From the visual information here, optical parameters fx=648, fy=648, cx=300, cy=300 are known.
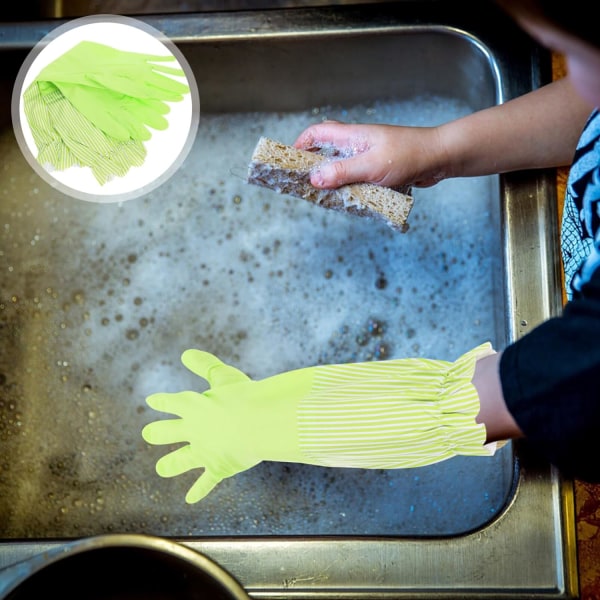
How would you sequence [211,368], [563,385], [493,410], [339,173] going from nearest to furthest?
1. [563,385]
2. [493,410]
3. [339,173]
4. [211,368]

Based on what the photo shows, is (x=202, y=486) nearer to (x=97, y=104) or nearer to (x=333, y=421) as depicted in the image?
(x=333, y=421)

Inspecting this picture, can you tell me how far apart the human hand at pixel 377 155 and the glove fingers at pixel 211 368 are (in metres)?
0.29

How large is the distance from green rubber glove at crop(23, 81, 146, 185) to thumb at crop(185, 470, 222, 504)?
0.44 m

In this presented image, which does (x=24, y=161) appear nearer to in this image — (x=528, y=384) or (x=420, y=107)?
(x=420, y=107)

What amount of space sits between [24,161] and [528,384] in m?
0.81

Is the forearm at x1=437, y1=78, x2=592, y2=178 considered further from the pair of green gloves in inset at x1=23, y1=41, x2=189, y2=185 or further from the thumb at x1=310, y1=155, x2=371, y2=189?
the pair of green gloves in inset at x1=23, y1=41, x2=189, y2=185

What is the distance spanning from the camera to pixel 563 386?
50 centimetres

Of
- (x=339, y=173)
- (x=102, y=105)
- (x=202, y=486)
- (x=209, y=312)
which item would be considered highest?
(x=102, y=105)

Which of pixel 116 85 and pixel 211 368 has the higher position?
pixel 116 85

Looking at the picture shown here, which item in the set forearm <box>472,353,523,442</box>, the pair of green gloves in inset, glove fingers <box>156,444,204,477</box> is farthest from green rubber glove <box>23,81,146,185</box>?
A: forearm <box>472,353,523,442</box>

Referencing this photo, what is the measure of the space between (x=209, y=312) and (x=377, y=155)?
342mm

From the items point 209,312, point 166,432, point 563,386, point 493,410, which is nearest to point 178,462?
point 166,432

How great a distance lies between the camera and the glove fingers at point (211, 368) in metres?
0.89

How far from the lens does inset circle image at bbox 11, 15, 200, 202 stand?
88 cm
